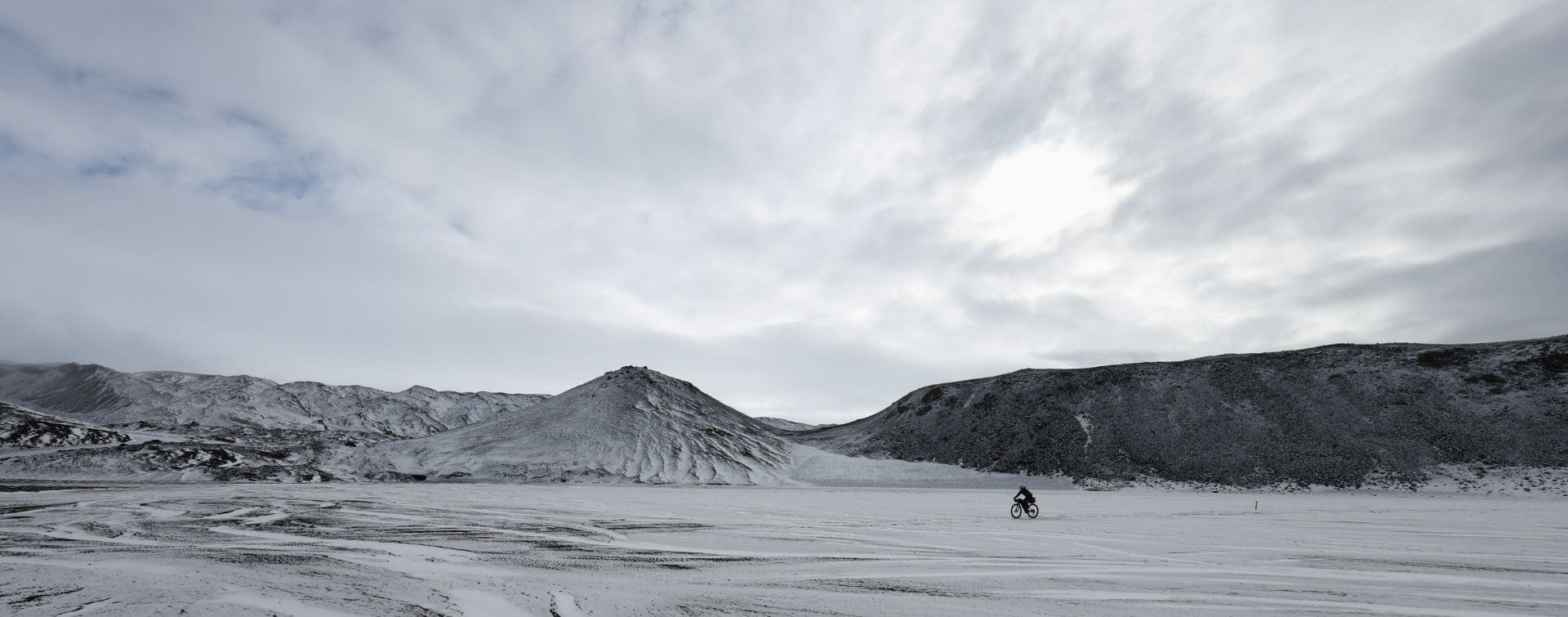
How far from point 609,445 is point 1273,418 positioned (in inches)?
2605

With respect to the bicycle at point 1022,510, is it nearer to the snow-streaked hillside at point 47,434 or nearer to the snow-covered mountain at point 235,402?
the snow-streaked hillside at point 47,434

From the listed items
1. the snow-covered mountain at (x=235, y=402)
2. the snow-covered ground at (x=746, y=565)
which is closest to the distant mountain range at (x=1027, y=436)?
the snow-covered ground at (x=746, y=565)

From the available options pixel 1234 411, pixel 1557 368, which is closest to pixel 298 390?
pixel 1234 411

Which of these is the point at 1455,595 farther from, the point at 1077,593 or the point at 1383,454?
the point at 1383,454

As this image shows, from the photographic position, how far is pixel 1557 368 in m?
65.8

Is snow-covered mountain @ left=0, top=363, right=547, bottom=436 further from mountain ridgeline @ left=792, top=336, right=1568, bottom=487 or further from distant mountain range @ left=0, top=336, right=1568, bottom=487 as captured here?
mountain ridgeline @ left=792, top=336, right=1568, bottom=487

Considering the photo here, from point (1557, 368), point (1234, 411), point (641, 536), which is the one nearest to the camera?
point (641, 536)

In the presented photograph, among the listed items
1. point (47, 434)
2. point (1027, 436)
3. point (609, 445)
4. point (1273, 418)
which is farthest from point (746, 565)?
point (47, 434)

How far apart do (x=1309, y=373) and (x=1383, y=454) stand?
1566 cm

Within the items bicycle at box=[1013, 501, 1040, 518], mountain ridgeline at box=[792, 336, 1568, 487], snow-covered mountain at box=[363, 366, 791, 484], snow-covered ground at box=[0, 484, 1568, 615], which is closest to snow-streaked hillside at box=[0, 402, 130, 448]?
snow-covered mountain at box=[363, 366, 791, 484]

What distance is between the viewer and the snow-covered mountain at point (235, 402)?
14188cm

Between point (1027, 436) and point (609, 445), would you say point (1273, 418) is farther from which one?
point (609, 445)

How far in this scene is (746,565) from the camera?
39.5 feet

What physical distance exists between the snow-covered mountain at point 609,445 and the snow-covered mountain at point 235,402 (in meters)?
60.3
